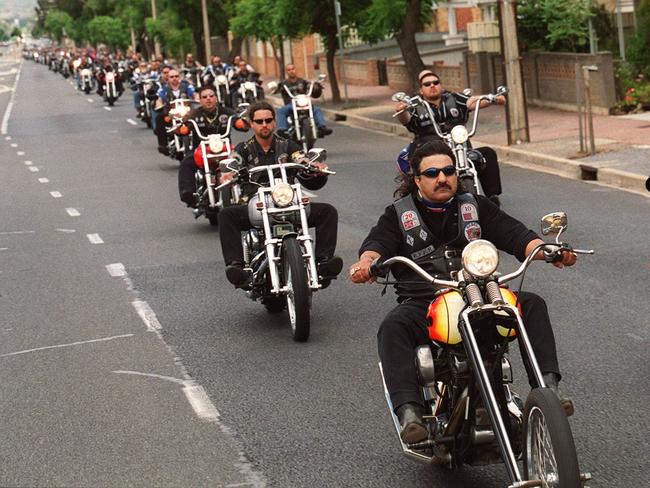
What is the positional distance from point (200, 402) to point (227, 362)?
3.93 ft

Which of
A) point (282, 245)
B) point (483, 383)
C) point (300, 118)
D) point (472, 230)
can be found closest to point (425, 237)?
point (472, 230)

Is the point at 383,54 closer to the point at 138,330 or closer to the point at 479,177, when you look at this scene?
the point at 479,177

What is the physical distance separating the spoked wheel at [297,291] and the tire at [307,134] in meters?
15.8

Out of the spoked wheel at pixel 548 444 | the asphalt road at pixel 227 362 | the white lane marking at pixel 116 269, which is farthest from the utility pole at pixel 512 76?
the spoked wheel at pixel 548 444

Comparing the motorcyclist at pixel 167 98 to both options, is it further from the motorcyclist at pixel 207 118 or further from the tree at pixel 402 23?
the tree at pixel 402 23

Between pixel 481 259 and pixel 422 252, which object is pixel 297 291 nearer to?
pixel 422 252

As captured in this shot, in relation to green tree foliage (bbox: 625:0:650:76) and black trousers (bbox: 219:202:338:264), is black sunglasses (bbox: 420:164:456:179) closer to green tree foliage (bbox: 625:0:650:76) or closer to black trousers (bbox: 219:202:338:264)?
black trousers (bbox: 219:202:338:264)

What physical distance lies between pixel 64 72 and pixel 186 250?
325 feet

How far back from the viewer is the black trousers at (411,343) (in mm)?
6496

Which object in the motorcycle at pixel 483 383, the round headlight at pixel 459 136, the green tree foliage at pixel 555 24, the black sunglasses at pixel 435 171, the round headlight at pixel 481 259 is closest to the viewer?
the motorcycle at pixel 483 383

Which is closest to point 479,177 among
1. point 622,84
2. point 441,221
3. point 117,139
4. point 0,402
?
point 0,402

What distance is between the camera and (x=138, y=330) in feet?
38.0

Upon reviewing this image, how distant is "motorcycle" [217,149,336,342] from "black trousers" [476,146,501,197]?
4814 millimetres

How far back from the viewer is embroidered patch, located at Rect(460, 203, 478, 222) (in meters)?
7.10
